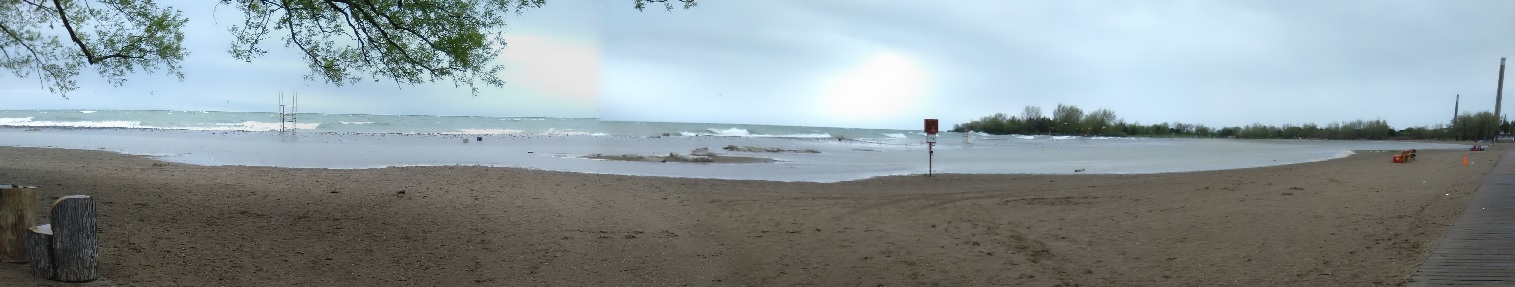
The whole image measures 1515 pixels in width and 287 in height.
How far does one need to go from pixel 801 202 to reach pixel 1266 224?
271 inches

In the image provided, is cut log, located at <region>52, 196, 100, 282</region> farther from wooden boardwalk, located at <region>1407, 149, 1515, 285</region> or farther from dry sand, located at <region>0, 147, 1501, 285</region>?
wooden boardwalk, located at <region>1407, 149, 1515, 285</region>

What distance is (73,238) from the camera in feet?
20.6

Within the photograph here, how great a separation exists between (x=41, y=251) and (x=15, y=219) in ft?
1.93

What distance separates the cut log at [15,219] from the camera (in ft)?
21.5

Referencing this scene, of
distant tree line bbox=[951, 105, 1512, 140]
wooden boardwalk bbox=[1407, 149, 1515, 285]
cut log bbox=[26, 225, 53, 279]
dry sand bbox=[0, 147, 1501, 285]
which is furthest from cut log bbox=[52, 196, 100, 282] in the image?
distant tree line bbox=[951, 105, 1512, 140]

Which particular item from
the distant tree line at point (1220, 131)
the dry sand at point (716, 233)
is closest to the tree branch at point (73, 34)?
the dry sand at point (716, 233)

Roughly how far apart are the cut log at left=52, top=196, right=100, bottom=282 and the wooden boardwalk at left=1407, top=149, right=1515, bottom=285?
9.69 m

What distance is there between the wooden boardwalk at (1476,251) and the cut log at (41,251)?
9927mm

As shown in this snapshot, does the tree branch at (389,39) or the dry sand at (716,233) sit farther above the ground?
the tree branch at (389,39)

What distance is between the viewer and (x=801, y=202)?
15031mm

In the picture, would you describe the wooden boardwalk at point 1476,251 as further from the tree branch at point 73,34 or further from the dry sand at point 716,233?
the tree branch at point 73,34

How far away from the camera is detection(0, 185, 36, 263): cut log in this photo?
6547 mm

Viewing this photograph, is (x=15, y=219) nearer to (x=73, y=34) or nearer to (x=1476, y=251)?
(x=73, y=34)

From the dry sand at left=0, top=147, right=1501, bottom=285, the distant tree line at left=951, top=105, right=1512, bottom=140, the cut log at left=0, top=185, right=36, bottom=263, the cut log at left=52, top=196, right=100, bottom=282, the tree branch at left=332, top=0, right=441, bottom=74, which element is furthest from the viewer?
the distant tree line at left=951, top=105, right=1512, bottom=140
